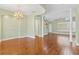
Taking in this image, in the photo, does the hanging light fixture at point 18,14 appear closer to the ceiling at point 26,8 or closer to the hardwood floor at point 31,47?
the ceiling at point 26,8

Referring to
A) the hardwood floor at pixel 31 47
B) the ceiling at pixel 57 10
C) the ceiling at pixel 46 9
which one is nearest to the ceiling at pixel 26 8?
the ceiling at pixel 46 9

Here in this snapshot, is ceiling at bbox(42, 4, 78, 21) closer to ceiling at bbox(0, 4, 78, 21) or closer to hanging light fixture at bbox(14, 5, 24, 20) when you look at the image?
ceiling at bbox(0, 4, 78, 21)

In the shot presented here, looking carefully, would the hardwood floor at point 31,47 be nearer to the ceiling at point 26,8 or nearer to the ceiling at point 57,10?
the ceiling at point 57,10

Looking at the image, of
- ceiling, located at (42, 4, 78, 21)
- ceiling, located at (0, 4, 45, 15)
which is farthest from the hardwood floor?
ceiling, located at (0, 4, 45, 15)

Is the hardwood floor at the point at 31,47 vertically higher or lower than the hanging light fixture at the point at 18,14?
lower

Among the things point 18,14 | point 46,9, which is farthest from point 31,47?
point 46,9

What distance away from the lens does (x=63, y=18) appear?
299 centimetres

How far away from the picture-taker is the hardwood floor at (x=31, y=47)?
2.96 metres

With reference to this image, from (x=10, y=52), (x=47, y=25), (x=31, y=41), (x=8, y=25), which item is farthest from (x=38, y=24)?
(x=10, y=52)

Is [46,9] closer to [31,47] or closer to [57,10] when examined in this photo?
[57,10]

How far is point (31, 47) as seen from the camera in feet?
9.76

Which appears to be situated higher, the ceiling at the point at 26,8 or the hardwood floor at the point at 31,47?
the ceiling at the point at 26,8

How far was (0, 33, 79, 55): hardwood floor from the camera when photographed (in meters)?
2.96

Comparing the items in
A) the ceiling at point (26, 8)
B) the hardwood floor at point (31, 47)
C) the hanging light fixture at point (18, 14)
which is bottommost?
the hardwood floor at point (31, 47)
